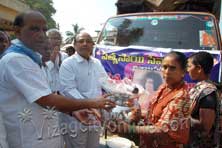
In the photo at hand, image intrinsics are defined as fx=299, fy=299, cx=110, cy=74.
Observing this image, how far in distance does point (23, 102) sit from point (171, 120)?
0.99 meters

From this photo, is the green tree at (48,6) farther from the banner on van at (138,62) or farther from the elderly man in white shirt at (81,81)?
the elderly man in white shirt at (81,81)

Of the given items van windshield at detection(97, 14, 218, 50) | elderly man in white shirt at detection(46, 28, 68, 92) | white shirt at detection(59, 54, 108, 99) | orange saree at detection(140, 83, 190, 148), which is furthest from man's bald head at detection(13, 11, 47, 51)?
van windshield at detection(97, 14, 218, 50)

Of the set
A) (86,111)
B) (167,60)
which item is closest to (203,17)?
(167,60)

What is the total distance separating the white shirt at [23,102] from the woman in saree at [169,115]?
565 millimetres

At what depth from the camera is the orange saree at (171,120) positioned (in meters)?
2.04

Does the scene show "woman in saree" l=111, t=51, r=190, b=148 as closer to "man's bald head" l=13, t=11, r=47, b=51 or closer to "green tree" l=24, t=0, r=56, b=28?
"man's bald head" l=13, t=11, r=47, b=51

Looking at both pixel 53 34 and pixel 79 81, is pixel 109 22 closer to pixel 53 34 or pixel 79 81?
pixel 53 34

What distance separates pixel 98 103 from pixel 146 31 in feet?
10.9

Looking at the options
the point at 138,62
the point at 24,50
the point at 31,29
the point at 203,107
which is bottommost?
the point at 203,107

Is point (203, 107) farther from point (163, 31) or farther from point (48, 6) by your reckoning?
point (48, 6)

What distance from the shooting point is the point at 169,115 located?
2047 millimetres

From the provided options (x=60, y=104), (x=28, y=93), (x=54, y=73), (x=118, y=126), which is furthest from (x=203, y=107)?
(x=54, y=73)

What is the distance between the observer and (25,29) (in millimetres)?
1957

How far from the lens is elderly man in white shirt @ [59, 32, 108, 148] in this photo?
340cm
